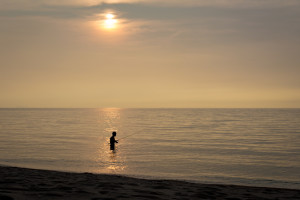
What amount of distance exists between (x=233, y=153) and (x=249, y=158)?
9.50ft

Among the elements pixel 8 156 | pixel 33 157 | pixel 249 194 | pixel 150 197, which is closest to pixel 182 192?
pixel 150 197

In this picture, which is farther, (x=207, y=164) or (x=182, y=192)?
(x=207, y=164)

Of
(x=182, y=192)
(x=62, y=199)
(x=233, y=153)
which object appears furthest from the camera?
(x=233, y=153)

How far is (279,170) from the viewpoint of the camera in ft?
62.6

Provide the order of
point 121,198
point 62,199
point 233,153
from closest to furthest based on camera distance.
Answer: point 62,199 < point 121,198 < point 233,153

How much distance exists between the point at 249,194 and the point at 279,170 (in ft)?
32.5

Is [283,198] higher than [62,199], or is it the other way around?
[62,199]

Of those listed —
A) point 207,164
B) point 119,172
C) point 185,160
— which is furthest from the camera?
point 185,160

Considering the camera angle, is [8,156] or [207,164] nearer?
[207,164]

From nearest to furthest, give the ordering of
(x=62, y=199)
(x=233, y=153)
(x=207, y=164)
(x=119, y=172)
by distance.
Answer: (x=62, y=199) < (x=119, y=172) < (x=207, y=164) < (x=233, y=153)

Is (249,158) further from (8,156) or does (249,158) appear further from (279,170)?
(8,156)

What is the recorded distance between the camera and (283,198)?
10391 millimetres

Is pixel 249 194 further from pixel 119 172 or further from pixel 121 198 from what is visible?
pixel 119 172

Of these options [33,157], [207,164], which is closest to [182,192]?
[207,164]
